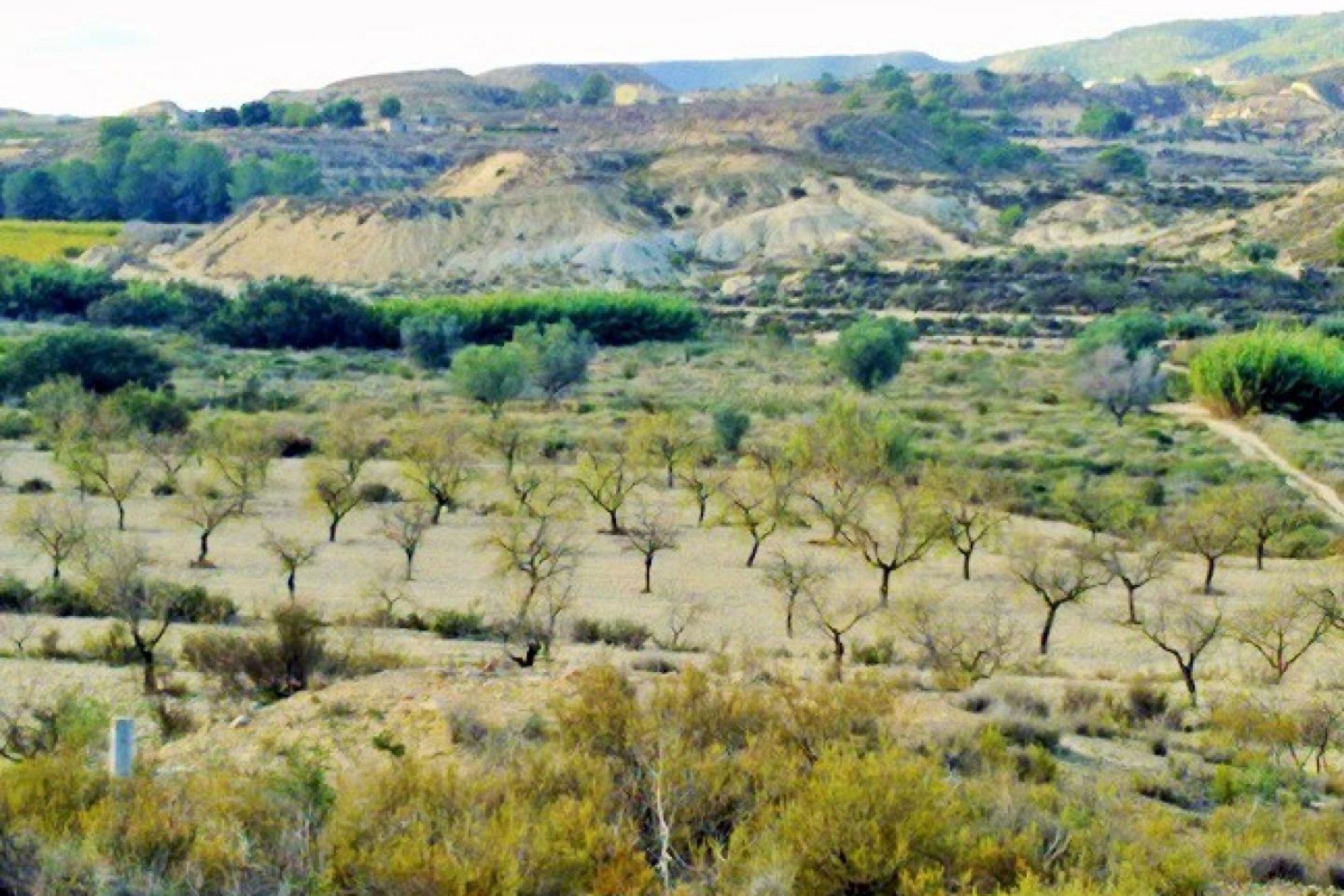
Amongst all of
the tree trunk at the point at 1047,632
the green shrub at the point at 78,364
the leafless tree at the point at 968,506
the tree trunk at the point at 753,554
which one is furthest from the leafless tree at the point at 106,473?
the tree trunk at the point at 1047,632

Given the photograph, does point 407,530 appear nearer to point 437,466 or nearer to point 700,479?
point 437,466

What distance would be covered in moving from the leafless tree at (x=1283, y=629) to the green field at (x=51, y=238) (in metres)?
86.0

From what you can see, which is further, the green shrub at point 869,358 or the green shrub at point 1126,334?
the green shrub at point 1126,334

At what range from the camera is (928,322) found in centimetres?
8700

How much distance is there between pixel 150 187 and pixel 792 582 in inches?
4489

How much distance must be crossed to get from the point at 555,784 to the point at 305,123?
533 feet

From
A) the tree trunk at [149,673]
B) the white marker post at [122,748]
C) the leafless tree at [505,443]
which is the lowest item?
the leafless tree at [505,443]

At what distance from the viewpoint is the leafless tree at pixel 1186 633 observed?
79.9 feet

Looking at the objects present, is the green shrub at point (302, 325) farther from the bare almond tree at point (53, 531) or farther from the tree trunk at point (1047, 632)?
the tree trunk at point (1047, 632)

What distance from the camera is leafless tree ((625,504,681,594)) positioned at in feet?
109

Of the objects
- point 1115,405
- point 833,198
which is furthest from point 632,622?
point 833,198

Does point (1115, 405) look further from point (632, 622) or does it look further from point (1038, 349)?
point (632, 622)

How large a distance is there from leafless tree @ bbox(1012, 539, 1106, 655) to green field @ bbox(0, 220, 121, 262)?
3183 inches

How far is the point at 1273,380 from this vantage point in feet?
188
